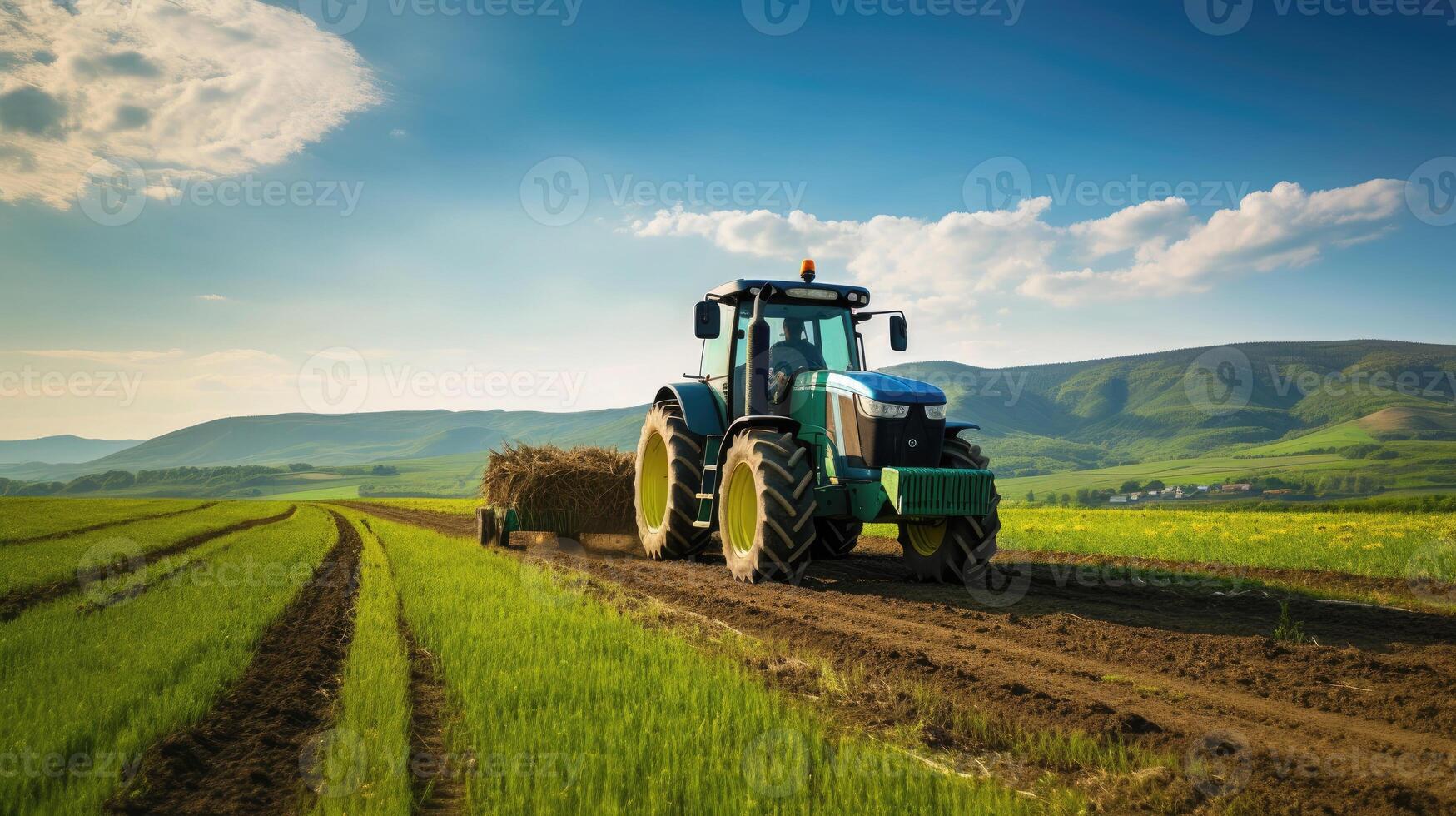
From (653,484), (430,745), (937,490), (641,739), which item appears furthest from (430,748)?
(653,484)

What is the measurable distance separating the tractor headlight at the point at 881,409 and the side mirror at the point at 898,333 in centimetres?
146

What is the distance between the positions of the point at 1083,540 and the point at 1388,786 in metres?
10.5

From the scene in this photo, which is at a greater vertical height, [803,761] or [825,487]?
[825,487]

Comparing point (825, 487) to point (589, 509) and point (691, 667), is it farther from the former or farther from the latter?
point (589, 509)

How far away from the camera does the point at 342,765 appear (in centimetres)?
345

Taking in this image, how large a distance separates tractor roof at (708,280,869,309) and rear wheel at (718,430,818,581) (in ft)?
6.16

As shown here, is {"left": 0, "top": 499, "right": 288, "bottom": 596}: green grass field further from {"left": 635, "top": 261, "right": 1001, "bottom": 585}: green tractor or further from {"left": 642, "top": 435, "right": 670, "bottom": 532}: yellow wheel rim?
{"left": 635, "top": 261, "right": 1001, "bottom": 585}: green tractor

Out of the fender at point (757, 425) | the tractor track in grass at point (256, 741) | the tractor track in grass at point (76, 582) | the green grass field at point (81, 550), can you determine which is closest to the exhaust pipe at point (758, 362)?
the fender at point (757, 425)

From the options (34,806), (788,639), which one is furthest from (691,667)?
(34,806)

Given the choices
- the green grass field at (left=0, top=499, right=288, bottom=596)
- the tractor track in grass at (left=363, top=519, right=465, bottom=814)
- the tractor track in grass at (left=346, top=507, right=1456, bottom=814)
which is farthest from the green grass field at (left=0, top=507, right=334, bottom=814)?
the tractor track in grass at (left=346, top=507, right=1456, bottom=814)

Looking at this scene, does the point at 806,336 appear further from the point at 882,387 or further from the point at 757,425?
the point at 882,387

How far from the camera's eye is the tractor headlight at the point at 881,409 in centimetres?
774

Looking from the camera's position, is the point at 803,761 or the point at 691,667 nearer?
the point at 803,761

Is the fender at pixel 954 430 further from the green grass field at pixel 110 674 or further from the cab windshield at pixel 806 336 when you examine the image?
the green grass field at pixel 110 674
